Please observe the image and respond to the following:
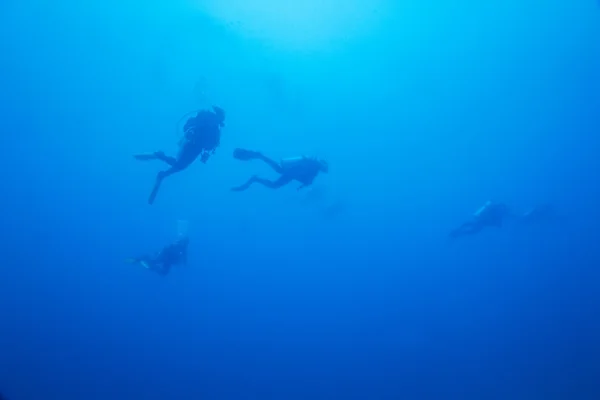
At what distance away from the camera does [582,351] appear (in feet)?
140

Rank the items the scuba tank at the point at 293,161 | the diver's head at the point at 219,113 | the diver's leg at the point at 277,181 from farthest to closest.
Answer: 1. the diver's leg at the point at 277,181
2. the scuba tank at the point at 293,161
3. the diver's head at the point at 219,113

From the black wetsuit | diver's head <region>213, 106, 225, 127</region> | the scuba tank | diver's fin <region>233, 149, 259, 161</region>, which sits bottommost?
diver's head <region>213, 106, 225, 127</region>

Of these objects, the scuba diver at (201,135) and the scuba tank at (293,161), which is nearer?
the scuba diver at (201,135)

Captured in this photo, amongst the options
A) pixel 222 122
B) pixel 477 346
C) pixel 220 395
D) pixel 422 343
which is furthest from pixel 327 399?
pixel 222 122

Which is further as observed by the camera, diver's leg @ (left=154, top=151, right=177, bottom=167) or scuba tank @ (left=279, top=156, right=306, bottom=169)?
scuba tank @ (left=279, top=156, right=306, bottom=169)

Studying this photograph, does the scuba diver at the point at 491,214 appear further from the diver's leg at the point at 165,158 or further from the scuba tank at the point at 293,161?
the diver's leg at the point at 165,158

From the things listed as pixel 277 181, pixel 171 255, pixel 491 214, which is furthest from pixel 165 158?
pixel 491 214

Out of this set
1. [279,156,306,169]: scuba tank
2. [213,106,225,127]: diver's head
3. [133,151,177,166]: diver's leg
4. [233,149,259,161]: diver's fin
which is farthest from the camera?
[279,156,306,169]: scuba tank

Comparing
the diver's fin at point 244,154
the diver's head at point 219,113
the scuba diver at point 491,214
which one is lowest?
the diver's head at point 219,113

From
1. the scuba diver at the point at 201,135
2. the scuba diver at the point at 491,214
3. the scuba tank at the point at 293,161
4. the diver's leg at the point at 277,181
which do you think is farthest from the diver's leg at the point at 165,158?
the scuba diver at the point at 491,214

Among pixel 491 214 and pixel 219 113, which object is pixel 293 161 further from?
pixel 491 214

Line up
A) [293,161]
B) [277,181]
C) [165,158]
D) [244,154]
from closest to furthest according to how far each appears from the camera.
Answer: [165,158] < [244,154] < [293,161] < [277,181]

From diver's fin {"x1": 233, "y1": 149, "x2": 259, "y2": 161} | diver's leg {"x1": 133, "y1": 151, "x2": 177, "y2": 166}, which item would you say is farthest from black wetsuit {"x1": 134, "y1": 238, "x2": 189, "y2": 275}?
diver's fin {"x1": 233, "y1": 149, "x2": 259, "y2": 161}

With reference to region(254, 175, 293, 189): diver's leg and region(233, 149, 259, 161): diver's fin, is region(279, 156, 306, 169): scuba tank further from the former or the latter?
region(233, 149, 259, 161): diver's fin
